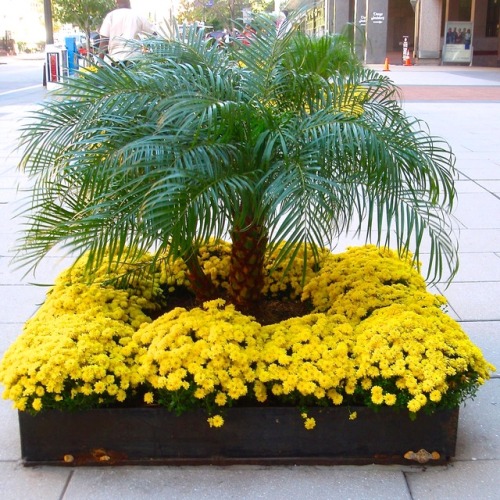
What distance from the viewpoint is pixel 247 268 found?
3.87m

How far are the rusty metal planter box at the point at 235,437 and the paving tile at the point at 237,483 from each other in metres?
0.05

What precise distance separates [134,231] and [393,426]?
4.67 ft

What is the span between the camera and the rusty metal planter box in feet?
10.1

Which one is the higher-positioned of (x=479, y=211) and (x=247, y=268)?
(x=247, y=268)

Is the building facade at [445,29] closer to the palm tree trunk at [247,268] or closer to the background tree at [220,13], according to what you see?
the background tree at [220,13]

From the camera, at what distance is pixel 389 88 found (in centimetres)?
416

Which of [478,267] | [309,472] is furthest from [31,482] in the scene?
[478,267]

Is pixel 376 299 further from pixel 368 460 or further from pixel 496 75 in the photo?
pixel 496 75

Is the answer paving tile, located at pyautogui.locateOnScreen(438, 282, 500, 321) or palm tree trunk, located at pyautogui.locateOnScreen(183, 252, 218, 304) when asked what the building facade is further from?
palm tree trunk, located at pyautogui.locateOnScreen(183, 252, 218, 304)

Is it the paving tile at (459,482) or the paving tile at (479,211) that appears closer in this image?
the paving tile at (459,482)

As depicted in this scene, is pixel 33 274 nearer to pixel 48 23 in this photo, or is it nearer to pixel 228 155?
pixel 228 155

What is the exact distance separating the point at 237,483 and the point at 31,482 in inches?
34.2

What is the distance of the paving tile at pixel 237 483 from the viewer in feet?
9.61

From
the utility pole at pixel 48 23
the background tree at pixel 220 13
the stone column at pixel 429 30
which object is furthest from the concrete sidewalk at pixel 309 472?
the stone column at pixel 429 30
